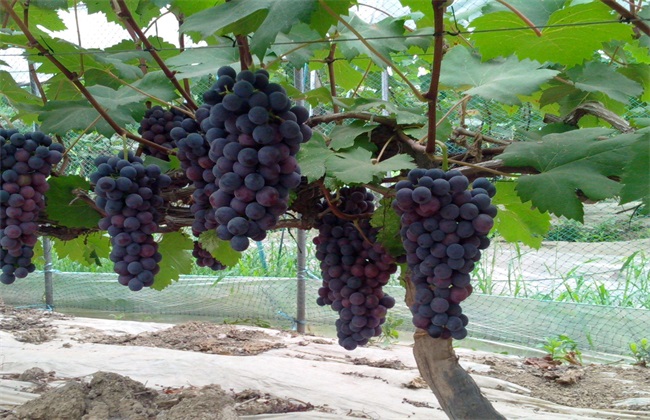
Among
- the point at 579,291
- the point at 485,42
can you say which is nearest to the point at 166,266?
the point at 485,42

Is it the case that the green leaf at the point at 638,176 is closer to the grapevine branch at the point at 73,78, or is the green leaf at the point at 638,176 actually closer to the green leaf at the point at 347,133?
the green leaf at the point at 347,133

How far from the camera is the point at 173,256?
1715 millimetres

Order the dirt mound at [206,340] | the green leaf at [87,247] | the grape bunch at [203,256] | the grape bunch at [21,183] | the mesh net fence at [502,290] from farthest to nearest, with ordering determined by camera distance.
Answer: the mesh net fence at [502,290] < the dirt mound at [206,340] < the green leaf at [87,247] < the grape bunch at [203,256] < the grape bunch at [21,183]

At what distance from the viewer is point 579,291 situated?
4043 mm

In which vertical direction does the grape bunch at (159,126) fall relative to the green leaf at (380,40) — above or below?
below

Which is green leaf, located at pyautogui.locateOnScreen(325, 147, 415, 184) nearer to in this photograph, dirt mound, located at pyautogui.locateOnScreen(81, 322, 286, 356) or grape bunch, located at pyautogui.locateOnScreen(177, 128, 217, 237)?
grape bunch, located at pyautogui.locateOnScreen(177, 128, 217, 237)

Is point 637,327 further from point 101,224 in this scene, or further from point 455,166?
point 101,224

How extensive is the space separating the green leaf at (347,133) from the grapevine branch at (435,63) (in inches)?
6.7

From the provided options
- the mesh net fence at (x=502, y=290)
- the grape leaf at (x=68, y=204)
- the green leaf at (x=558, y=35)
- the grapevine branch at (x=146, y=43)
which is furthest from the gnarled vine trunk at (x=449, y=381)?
the mesh net fence at (x=502, y=290)

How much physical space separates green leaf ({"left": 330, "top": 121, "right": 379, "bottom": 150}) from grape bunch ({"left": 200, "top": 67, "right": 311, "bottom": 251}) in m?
0.23

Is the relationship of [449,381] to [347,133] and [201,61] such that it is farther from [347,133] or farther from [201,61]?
[201,61]

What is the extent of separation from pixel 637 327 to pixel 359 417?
7.08 feet

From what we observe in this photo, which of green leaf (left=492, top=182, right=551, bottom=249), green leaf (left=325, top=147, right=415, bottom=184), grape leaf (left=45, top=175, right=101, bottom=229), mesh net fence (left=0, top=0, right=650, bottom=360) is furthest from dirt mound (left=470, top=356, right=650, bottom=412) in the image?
grape leaf (left=45, top=175, right=101, bottom=229)

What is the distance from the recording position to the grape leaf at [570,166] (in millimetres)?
920
